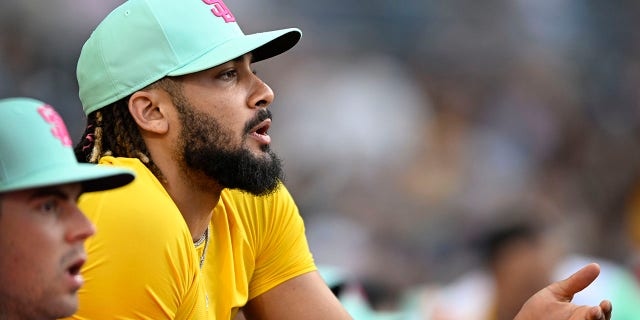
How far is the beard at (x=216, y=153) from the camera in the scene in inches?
115

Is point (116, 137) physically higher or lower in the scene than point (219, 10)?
lower

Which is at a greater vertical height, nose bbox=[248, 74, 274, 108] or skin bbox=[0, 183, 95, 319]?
nose bbox=[248, 74, 274, 108]

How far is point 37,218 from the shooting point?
6.89ft

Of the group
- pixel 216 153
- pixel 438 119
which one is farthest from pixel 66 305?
pixel 438 119

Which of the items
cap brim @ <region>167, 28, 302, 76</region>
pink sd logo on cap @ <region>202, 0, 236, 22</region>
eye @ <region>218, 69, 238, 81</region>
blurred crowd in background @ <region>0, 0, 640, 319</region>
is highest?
pink sd logo on cap @ <region>202, 0, 236, 22</region>

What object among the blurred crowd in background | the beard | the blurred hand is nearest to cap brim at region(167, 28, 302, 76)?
the beard

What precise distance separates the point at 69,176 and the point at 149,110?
0.90m

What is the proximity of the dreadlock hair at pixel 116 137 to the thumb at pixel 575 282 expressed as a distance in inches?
44.3

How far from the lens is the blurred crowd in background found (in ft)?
20.8

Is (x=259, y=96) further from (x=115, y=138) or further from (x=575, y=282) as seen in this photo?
(x=575, y=282)

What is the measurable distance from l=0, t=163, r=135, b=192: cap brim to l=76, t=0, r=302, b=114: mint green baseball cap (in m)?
0.70

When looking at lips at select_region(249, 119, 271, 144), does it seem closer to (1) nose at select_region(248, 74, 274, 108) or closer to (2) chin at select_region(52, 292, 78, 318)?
(1) nose at select_region(248, 74, 274, 108)

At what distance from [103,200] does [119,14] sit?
583 millimetres

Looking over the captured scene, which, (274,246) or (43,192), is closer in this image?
(43,192)
